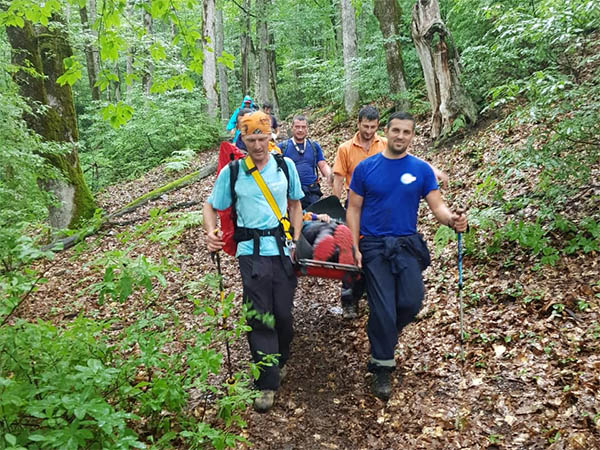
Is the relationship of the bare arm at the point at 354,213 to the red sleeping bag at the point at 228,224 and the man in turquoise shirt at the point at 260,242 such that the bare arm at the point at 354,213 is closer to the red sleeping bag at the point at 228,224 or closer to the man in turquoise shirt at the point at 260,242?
the man in turquoise shirt at the point at 260,242

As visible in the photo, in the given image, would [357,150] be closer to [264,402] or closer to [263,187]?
[263,187]

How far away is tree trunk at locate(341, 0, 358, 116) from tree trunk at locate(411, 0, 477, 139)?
15.3 ft

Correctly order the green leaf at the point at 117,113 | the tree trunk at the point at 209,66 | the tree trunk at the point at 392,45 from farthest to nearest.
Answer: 1. the tree trunk at the point at 209,66
2. the tree trunk at the point at 392,45
3. the green leaf at the point at 117,113

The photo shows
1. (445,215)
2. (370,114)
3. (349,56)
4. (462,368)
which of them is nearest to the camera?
(445,215)

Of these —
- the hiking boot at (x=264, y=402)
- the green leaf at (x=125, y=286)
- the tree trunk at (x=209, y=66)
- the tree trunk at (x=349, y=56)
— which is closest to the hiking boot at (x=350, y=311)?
the hiking boot at (x=264, y=402)

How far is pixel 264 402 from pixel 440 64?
866 cm

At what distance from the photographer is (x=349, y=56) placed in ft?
53.4

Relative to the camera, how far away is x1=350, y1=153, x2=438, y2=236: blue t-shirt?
443cm

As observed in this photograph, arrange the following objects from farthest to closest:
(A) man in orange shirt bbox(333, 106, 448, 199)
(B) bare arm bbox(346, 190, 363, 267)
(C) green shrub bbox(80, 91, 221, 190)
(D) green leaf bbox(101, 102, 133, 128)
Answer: (C) green shrub bbox(80, 91, 221, 190) → (A) man in orange shirt bbox(333, 106, 448, 199) → (D) green leaf bbox(101, 102, 133, 128) → (B) bare arm bbox(346, 190, 363, 267)

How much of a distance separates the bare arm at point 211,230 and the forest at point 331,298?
47cm

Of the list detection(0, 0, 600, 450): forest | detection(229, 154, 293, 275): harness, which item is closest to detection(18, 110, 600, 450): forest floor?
detection(0, 0, 600, 450): forest

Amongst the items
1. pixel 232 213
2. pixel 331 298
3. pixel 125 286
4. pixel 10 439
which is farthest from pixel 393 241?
pixel 10 439

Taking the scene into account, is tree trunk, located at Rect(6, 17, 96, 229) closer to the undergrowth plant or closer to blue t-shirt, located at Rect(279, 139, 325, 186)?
blue t-shirt, located at Rect(279, 139, 325, 186)

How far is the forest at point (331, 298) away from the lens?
11.0 feet
